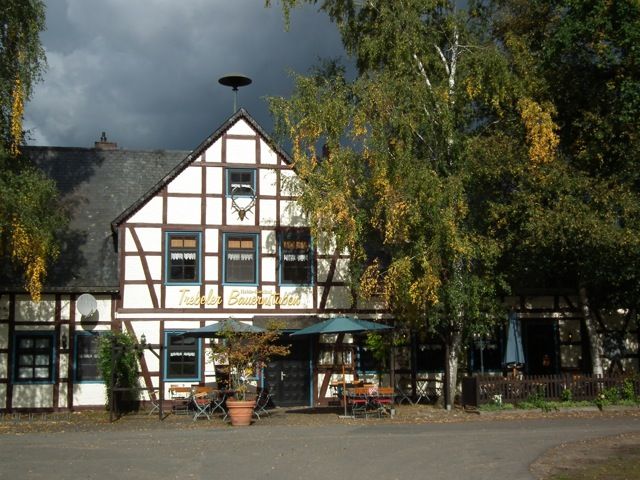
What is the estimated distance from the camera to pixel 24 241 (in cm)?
1855

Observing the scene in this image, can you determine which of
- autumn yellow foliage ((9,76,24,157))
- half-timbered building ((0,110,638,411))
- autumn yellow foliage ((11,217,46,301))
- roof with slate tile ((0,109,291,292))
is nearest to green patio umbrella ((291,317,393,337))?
half-timbered building ((0,110,638,411))

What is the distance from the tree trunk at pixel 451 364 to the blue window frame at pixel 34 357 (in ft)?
35.5

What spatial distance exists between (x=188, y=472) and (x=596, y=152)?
13621 mm

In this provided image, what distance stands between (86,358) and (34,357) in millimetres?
1398

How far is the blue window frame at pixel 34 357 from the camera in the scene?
22078 mm

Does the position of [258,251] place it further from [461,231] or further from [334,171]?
[461,231]

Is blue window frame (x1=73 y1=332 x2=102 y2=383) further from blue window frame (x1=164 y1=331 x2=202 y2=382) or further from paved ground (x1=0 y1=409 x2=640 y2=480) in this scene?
paved ground (x1=0 y1=409 x2=640 y2=480)

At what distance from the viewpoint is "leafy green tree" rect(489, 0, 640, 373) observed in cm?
1908

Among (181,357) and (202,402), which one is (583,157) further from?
(181,357)

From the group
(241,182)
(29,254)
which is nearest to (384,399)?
(241,182)

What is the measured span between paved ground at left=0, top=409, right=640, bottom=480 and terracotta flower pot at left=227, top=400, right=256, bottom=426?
323 mm

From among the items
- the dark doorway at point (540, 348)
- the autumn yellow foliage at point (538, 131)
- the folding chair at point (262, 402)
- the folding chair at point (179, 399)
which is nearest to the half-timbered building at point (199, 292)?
the dark doorway at point (540, 348)

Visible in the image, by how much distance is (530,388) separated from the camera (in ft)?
67.8

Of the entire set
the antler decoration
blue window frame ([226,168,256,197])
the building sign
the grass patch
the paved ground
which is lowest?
the grass patch
